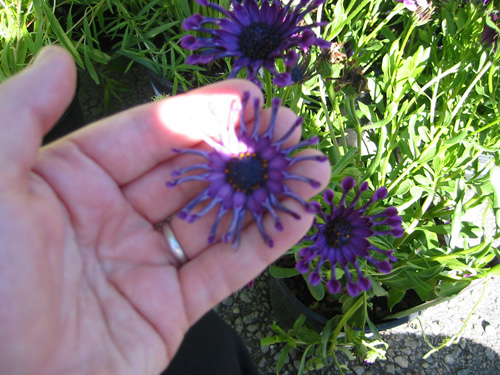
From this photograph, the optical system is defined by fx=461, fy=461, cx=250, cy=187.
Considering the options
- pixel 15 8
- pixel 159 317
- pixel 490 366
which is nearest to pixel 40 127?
pixel 159 317

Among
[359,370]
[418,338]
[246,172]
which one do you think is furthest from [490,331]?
[246,172]

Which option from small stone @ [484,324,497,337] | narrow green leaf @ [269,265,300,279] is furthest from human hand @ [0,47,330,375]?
small stone @ [484,324,497,337]

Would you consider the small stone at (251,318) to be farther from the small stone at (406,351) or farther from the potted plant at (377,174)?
the small stone at (406,351)

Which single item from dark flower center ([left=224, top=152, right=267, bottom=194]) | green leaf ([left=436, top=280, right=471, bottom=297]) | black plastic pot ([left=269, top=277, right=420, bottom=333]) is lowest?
black plastic pot ([left=269, top=277, right=420, bottom=333])

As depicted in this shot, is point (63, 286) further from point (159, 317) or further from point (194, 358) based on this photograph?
point (194, 358)

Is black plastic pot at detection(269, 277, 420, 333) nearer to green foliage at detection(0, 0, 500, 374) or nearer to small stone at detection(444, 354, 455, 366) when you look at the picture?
green foliage at detection(0, 0, 500, 374)

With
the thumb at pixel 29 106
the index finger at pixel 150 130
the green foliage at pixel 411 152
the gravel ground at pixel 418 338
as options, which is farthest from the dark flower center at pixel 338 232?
the gravel ground at pixel 418 338
